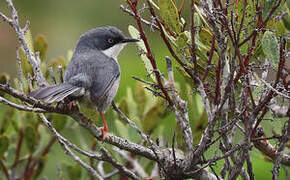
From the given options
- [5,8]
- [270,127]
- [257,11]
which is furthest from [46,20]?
[257,11]

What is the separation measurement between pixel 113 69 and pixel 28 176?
996 mm

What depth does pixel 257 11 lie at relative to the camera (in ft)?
8.55

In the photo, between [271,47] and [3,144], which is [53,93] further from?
[271,47]

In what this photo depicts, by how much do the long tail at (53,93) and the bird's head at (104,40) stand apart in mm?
927

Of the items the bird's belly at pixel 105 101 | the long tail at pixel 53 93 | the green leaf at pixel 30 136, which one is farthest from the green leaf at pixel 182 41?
the green leaf at pixel 30 136

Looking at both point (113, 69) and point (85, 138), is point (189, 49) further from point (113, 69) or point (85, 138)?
point (85, 138)

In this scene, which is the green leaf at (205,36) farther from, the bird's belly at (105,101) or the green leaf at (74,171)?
the green leaf at (74,171)

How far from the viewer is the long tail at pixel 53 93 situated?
293 cm

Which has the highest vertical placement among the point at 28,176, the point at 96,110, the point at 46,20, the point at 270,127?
the point at 46,20

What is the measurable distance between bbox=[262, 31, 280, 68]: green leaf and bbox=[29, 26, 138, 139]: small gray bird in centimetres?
114

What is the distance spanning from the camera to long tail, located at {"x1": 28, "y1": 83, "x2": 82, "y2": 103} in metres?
2.93

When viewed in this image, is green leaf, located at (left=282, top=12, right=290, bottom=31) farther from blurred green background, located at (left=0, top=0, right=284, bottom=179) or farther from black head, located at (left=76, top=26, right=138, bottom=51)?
blurred green background, located at (left=0, top=0, right=284, bottom=179)

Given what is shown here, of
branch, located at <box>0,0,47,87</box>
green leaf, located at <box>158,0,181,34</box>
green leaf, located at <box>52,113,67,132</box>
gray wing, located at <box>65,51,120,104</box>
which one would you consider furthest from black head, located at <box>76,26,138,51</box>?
green leaf, located at <box>158,0,181,34</box>

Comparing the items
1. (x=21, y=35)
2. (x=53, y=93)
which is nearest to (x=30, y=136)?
(x=53, y=93)
